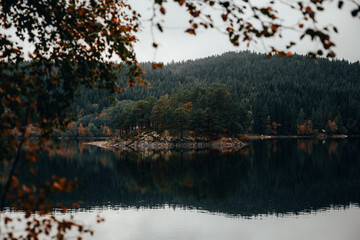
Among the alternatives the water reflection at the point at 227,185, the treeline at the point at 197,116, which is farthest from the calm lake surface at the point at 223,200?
the treeline at the point at 197,116

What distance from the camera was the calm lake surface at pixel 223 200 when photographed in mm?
28109

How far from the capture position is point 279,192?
41.8 meters

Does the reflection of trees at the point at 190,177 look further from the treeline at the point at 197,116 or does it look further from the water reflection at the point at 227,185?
the treeline at the point at 197,116

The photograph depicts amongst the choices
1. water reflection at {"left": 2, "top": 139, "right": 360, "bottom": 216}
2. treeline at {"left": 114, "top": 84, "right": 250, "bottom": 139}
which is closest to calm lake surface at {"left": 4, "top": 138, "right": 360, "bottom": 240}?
water reflection at {"left": 2, "top": 139, "right": 360, "bottom": 216}

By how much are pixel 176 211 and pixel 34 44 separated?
26.9 meters

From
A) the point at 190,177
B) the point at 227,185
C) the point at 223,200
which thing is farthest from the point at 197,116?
the point at 223,200

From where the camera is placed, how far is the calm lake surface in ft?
92.2

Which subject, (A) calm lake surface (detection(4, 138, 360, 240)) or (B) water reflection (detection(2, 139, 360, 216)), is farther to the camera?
(B) water reflection (detection(2, 139, 360, 216))

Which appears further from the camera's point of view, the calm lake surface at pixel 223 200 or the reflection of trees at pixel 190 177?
the reflection of trees at pixel 190 177

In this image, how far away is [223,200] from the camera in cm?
3819

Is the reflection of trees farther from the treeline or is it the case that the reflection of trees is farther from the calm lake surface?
the treeline

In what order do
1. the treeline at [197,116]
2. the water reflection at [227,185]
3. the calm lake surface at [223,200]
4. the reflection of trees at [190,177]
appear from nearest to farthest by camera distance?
the calm lake surface at [223,200] < the water reflection at [227,185] < the reflection of trees at [190,177] < the treeline at [197,116]

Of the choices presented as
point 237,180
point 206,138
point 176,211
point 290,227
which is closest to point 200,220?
point 176,211

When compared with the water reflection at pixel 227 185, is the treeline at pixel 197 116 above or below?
above
